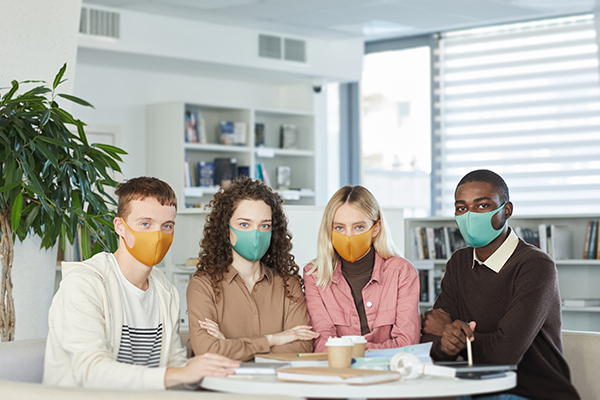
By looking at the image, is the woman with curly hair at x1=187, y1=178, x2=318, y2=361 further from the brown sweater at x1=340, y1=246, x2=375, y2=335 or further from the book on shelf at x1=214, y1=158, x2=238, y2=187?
the book on shelf at x1=214, y1=158, x2=238, y2=187

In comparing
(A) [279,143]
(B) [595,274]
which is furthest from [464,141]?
(B) [595,274]

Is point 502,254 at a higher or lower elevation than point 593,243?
higher

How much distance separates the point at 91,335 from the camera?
2.12 meters

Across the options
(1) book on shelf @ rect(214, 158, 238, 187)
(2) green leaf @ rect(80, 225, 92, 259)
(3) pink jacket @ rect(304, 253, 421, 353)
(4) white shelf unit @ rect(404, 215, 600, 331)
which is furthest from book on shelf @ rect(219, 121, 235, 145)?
(3) pink jacket @ rect(304, 253, 421, 353)

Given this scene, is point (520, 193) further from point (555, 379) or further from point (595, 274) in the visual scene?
point (555, 379)

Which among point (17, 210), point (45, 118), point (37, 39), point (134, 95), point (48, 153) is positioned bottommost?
point (17, 210)

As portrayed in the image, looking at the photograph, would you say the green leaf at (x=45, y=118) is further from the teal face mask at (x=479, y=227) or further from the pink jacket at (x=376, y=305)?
the teal face mask at (x=479, y=227)

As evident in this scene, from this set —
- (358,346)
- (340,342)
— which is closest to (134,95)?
(358,346)

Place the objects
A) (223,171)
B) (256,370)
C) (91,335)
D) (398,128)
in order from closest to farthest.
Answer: (256,370)
(91,335)
(223,171)
(398,128)

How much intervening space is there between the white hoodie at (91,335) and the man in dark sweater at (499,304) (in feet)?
3.15

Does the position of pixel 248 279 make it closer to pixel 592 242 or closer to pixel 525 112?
pixel 592 242

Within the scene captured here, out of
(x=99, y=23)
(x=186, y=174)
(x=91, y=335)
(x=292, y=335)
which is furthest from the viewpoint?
(x=186, y=174)

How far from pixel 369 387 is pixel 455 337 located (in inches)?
26.0

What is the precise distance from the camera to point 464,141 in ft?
24.1
